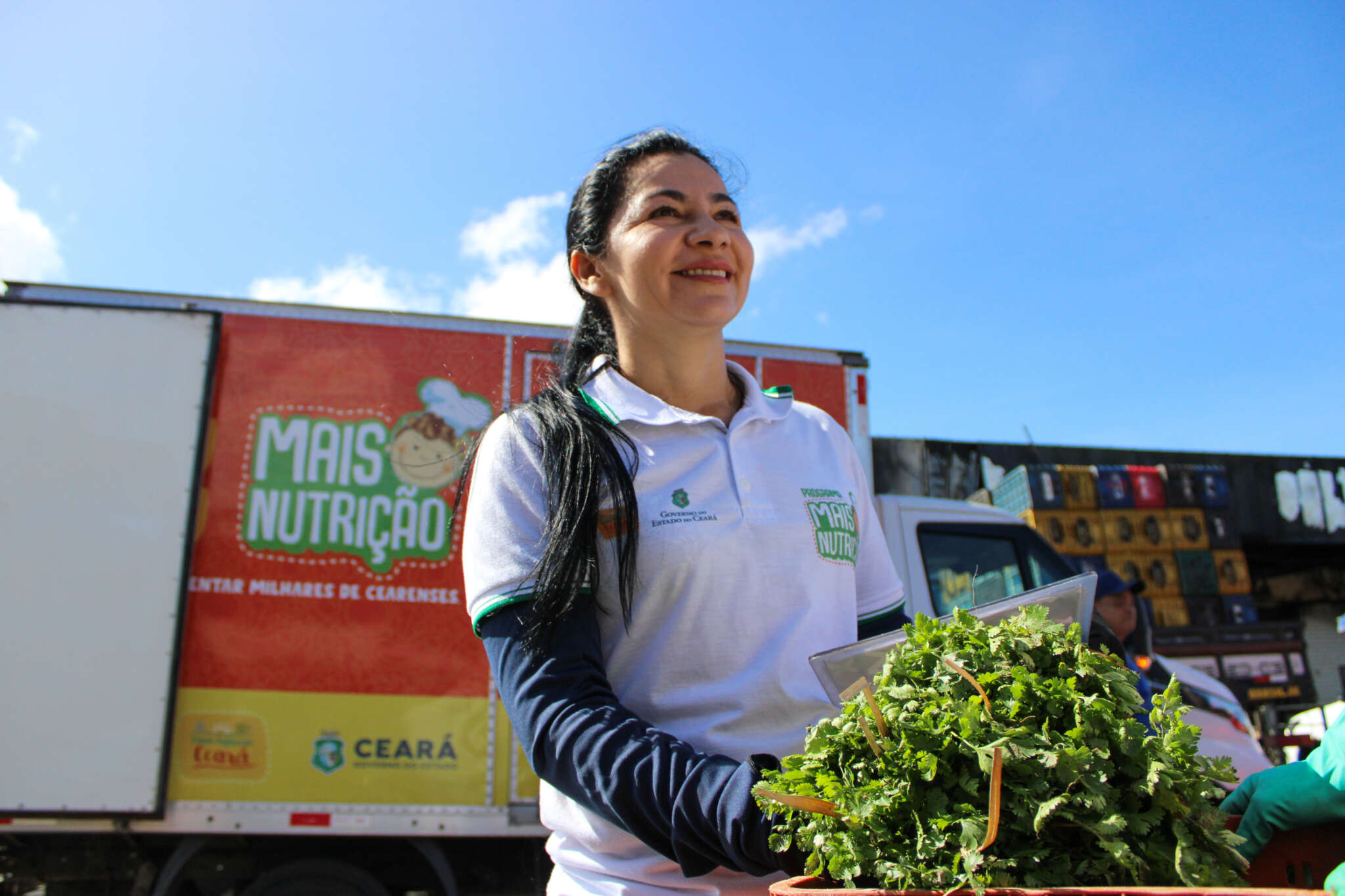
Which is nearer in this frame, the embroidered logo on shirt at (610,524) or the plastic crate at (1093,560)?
the embroidered logo on shirt at (610,524)

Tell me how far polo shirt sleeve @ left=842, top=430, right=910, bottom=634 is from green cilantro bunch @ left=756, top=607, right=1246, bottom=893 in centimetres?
67

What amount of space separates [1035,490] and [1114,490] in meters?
1.06

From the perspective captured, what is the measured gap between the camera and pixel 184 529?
4.14 m

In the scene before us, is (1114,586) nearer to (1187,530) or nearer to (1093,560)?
(1093,560)

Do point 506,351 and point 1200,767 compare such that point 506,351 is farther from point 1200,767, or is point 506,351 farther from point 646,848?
point 1200,767

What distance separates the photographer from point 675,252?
1.48 meters

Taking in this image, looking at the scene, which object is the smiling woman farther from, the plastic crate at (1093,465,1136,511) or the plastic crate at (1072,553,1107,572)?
the plastic crate at (1093,465,1136,511)

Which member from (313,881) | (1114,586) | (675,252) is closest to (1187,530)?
(1114,586)

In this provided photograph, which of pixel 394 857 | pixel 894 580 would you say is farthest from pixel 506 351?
pixel 894 580

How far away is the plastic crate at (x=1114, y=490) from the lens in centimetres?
988

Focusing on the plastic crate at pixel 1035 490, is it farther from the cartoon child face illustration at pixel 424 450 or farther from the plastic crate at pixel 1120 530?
the cartoon child face illustration at pixel 424 450

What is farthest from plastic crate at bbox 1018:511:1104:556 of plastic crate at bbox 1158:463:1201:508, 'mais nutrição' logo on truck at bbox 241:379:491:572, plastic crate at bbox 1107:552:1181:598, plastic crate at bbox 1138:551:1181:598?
'mais nutrição' logo on truck at bbox 241:379:491:572

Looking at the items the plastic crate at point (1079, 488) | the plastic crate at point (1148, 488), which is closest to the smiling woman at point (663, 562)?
the plastic crate at point (1079, 488)

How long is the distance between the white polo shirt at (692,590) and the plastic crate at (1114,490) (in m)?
9.60
